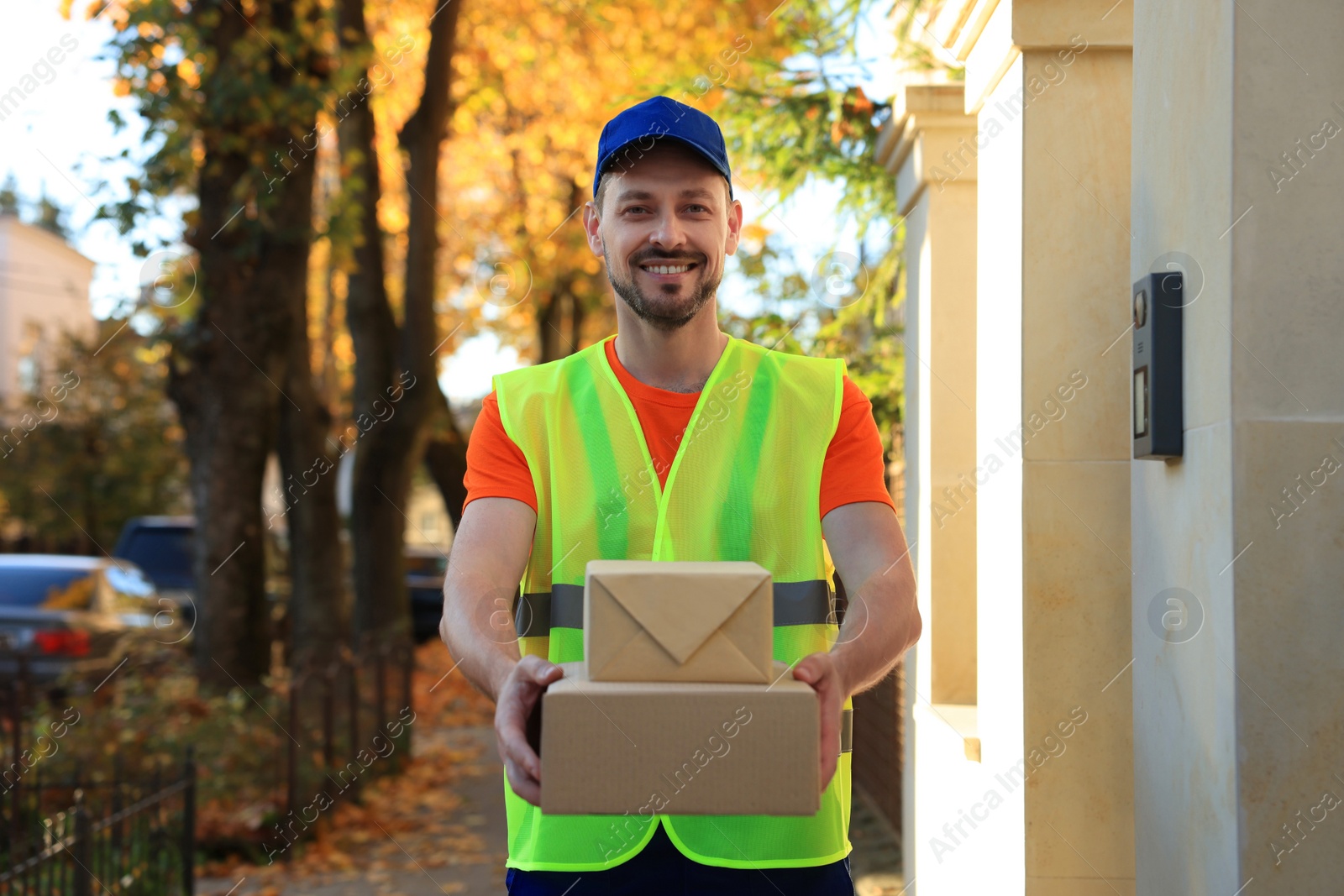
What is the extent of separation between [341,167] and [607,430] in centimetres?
1041

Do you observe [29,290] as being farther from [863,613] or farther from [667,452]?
[863,613]

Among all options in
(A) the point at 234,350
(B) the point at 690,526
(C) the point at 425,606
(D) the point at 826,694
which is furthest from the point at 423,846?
(C) the point at 425,606

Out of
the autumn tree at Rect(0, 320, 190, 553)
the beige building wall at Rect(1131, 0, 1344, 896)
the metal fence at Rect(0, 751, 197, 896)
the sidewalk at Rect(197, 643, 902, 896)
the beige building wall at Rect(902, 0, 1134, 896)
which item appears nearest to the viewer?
the beige building wall at Rect(1131, 0, 1344, 896)

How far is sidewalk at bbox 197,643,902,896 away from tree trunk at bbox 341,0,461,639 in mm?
2617

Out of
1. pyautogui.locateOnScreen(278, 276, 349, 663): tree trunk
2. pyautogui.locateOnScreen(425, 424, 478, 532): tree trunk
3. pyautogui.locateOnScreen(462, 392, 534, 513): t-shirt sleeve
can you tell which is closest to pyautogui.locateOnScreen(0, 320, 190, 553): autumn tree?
pyautogui.locateOnScreen(425, 424, 478, 532): tree trunk

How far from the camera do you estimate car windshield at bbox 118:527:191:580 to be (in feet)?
65.0

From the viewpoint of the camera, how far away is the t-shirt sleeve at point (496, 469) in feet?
8.57

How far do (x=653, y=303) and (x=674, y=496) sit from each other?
1.31ft

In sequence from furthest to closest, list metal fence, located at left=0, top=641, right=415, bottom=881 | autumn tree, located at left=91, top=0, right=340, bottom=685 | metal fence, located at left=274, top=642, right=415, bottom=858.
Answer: autumn tree, located at left=91, top=0, right=340, bottom=685
metal fence, located at left=274, top=642, right=415, bottom=858
metal fence, located at left=0, top=641, right=415, bottom=881

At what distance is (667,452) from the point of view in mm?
2688

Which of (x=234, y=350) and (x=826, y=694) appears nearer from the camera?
(x=826, y=694)

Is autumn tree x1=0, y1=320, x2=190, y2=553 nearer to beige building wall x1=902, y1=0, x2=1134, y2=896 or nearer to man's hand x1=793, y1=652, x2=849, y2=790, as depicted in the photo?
beige building wall x1=902, y1=0, x2=1134, y2=896

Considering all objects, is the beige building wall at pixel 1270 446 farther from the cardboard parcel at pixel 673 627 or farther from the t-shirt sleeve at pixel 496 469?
the t-shirt sleeve at pixel 496 469

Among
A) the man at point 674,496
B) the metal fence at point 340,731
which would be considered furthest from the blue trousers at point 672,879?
the metal fence at point 340,731
